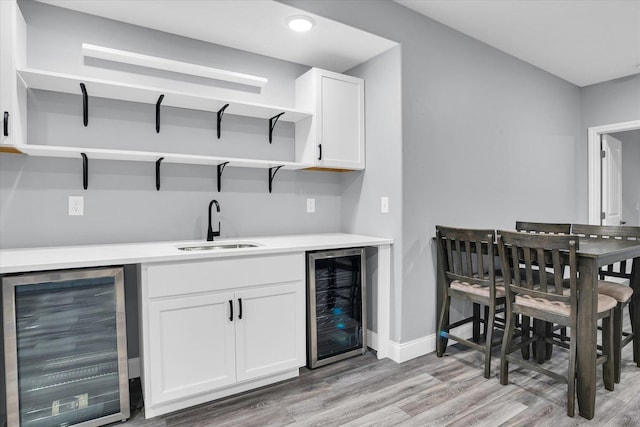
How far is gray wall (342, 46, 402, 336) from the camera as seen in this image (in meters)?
2.70

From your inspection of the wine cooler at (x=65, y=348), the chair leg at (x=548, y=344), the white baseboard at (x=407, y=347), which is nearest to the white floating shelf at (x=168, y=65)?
the wine cooler at (x=65, y=348)

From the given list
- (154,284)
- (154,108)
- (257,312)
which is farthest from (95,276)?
(154,108)

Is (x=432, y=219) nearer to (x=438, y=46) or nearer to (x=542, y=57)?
(x=438, y=46)

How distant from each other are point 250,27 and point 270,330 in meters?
1.95

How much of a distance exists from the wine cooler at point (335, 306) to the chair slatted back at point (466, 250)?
0.59m

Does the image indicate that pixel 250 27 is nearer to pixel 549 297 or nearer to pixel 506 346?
pixel 549 297

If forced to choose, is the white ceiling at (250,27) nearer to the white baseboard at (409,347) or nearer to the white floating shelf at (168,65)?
the white floating shelf at (168,65)

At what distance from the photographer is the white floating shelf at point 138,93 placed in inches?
78.2

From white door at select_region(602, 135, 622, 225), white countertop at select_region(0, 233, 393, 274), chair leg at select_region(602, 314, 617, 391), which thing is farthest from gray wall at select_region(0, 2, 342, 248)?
white door at select_region(602, 135, 622, 225)

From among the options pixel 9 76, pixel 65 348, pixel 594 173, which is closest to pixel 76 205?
pixel 9 76

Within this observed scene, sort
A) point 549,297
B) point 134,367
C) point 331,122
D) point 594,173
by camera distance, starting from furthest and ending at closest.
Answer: point 594,173 < point 331,122 < point 134,367 < point 549,297

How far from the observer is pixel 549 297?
6.68ft

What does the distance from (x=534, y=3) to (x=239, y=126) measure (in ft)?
7.51

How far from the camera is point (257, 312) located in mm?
2178
